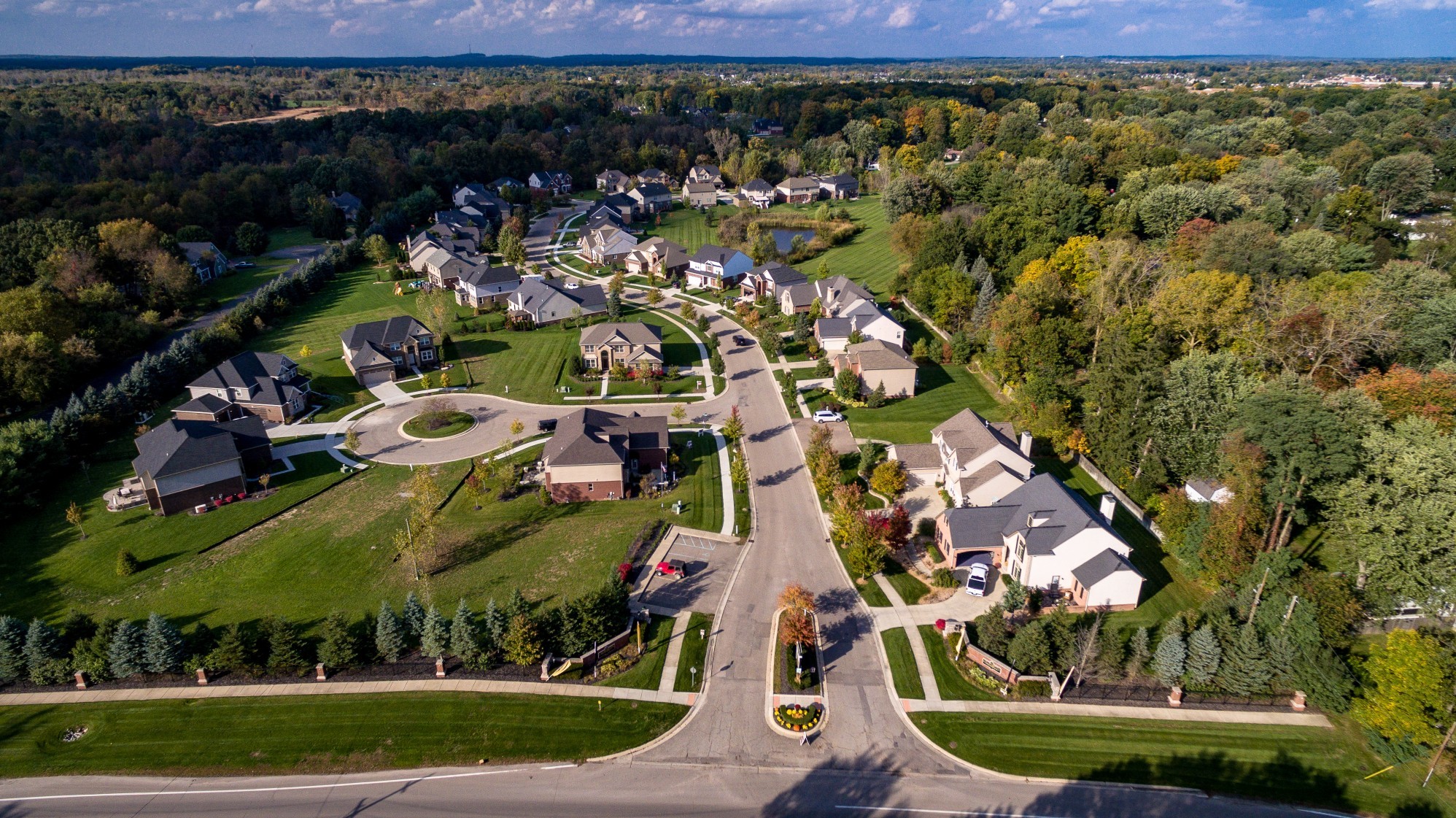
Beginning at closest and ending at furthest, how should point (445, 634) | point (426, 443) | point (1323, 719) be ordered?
1. point (1323, 719)
2. point (445, 634)
3. point (426, 443)

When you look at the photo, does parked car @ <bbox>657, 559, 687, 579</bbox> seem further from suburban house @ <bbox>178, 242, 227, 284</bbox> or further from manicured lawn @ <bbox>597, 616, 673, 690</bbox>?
suburban house @ <bbox>178, 242, 227, 284</bbox>

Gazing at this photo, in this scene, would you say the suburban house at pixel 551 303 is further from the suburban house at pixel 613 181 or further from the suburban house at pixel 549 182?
the suburban house at pixel 613 181

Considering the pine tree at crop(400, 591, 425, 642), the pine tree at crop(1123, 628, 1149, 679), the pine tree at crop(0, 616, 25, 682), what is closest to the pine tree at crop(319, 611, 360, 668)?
the pine tree at crop(400, 591, 425, 642)

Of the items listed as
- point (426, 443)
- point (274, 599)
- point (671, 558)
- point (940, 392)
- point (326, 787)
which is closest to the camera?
point (326, 787)

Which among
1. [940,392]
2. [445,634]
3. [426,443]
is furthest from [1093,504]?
[426,443]

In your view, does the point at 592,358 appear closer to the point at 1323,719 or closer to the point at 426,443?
the point at 426,443

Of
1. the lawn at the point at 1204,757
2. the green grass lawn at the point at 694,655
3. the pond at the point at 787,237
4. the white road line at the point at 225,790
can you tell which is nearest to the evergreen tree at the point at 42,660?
the white road line at the point at 225,790
